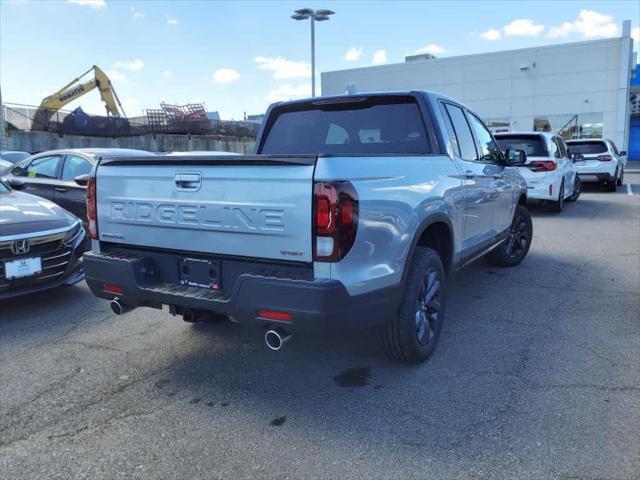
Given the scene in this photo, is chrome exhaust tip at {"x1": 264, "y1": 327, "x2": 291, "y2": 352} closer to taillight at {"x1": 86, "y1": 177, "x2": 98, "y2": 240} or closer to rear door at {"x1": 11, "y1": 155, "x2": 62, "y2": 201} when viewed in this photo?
taillight at {"x1": 86, "y1": 177, "x2": 98, "y2": 240}

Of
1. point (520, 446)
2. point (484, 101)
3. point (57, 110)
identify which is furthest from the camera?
point (484, 101)

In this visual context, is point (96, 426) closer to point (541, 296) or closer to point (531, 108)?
point (541, 296)

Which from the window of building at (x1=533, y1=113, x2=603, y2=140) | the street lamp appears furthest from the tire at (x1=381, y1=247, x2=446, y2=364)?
the window of building at (x1=533, y1=113, x2=603, y2=140)

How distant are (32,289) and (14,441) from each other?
2412mm

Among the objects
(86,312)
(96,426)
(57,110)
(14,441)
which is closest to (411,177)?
(96,426)

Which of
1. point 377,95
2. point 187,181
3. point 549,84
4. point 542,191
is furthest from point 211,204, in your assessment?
point 549,84

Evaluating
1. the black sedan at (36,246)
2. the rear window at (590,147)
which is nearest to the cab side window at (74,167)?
the black sedan at (36,246)

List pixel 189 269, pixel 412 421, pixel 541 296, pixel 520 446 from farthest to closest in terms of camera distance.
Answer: pixel 541 296 < pixel 189 269 < pixel 412 421 < pixel 520 446

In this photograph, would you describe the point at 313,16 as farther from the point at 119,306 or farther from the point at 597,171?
the point at 119,306

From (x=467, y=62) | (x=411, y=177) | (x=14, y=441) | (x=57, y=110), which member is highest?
(x=467, y=62)

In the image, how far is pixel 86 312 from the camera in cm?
515

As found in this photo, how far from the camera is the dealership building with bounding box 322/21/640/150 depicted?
2984 cm

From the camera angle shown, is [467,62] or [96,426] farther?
[467,62]

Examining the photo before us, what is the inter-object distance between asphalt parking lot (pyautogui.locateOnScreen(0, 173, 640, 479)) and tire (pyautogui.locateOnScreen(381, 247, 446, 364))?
16cm
